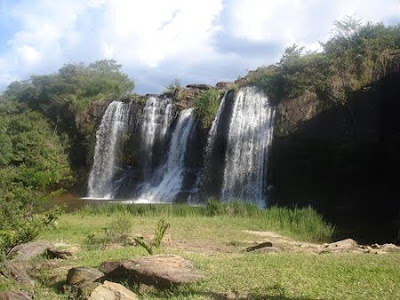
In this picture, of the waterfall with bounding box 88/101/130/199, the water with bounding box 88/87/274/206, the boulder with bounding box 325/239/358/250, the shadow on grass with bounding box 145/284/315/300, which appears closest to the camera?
the shadow on grass with bounding box 145/284/315/300

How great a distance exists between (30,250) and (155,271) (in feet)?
12.2

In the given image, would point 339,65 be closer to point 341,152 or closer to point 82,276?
point 341,152

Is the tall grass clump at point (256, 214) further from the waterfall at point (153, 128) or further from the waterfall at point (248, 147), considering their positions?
the waterfall at point (153, 128)

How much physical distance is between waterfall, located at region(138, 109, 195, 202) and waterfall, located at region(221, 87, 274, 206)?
3419 mm

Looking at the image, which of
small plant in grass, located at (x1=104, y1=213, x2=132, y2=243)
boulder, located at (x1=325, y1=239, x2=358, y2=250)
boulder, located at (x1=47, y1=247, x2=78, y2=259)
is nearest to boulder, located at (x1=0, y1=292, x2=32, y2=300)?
boulder, located at (x1=47, y1=247, x2=78, y2=259)

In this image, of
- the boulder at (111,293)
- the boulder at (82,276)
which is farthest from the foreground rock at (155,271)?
the boulder at (111,293)

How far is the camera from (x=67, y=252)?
10.0 m

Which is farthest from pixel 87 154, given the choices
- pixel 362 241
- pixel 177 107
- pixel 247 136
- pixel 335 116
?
pixel 362 241

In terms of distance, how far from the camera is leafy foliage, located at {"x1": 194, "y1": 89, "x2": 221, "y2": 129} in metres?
27.6

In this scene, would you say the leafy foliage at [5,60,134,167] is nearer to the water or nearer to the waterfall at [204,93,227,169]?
the water

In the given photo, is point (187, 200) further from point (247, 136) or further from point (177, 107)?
point (177, 107)

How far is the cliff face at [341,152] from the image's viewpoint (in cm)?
2245

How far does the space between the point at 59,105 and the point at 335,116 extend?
22266 mm

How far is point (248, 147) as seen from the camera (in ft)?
83.8
